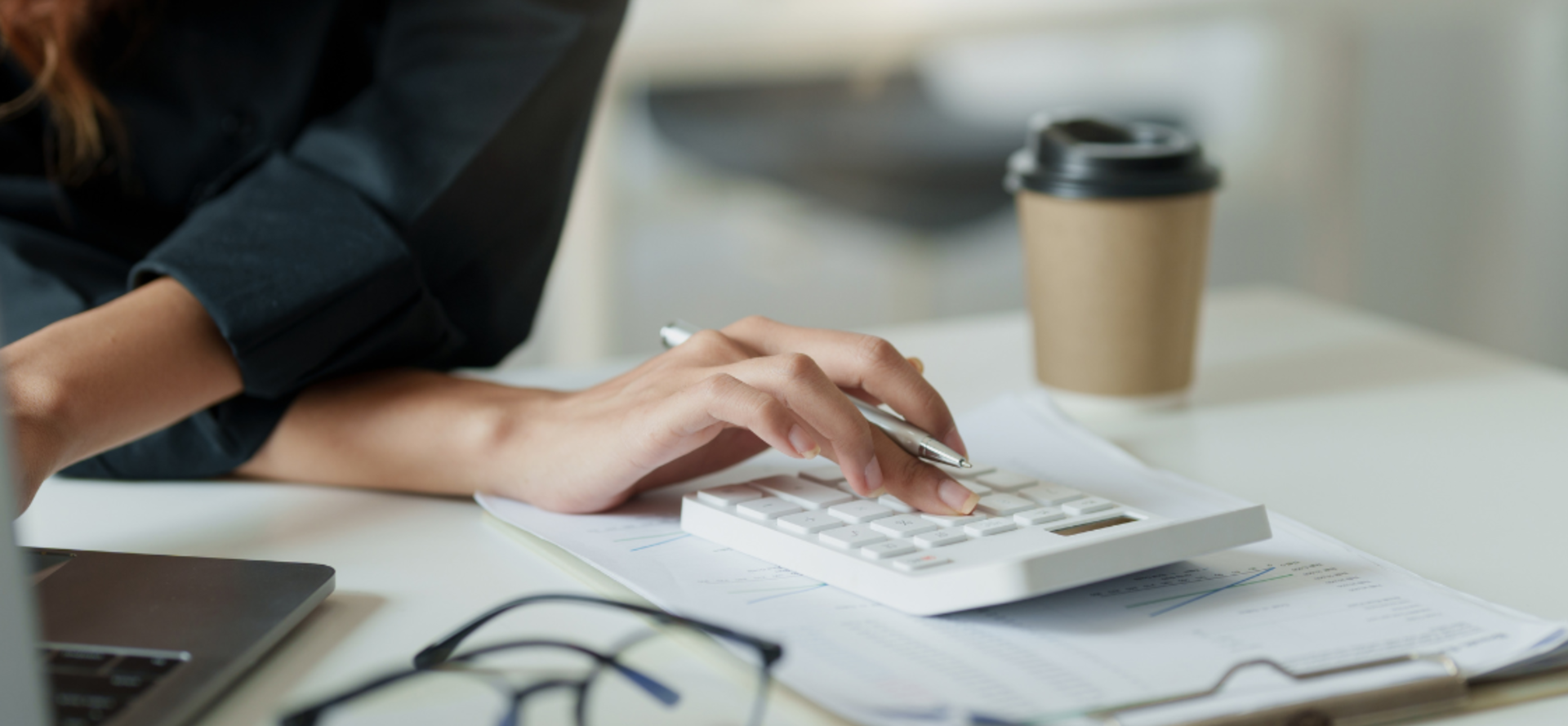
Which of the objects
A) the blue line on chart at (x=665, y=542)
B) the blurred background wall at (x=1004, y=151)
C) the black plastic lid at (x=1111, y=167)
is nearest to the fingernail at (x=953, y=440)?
the blue line on chart at (x=665, y=542)

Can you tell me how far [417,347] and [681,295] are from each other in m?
1.43

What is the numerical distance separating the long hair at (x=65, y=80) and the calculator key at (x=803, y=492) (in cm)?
44

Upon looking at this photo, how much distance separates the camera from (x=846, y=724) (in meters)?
0.34

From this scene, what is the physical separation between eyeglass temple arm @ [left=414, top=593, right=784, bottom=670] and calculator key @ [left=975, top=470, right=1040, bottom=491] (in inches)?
5.8

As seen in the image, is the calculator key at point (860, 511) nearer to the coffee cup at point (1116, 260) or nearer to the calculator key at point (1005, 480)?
the calculator key at point (1005, 480)

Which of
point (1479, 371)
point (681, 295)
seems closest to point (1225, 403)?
point (1479, 371)

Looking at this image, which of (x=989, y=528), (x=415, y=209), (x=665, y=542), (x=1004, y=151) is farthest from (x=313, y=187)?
(x=1004, y=151)

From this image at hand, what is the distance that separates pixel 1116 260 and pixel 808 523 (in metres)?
0.29

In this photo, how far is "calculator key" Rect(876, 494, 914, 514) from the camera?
461mm

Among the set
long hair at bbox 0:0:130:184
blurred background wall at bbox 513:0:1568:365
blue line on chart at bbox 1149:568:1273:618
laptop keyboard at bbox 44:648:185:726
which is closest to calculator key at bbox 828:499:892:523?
blue line on chart at bbox 1149:568:1273:618

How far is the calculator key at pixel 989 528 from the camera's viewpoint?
0.43m

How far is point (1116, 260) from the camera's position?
667mm

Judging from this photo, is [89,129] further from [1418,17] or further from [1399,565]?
[1418,17]

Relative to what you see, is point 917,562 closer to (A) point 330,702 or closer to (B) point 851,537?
(B) point 851,537
